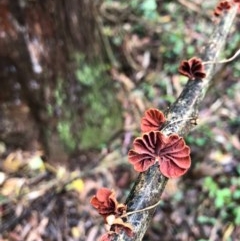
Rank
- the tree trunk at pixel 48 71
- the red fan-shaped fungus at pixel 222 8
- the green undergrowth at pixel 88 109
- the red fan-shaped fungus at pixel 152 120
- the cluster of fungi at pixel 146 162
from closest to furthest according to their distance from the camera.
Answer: the cluster of fungi at pixel 146 162, the red fan-shaped fungus at pixel 152 120, the red fan-shaped fungus at pixel 222 8, the tree trunk at pixel 48 71, the green undergrowth at pixel 88 109

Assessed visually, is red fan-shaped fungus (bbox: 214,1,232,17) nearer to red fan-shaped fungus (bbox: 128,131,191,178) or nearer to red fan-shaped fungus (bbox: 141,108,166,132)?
red fan-shaped fungus (bbox: 141,108,166,132)

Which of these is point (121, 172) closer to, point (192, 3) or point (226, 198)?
A: point (226, 198)

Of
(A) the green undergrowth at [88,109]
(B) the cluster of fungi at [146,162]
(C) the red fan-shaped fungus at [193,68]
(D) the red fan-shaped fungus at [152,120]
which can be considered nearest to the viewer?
(B) the cluster of fungi at [146,162]

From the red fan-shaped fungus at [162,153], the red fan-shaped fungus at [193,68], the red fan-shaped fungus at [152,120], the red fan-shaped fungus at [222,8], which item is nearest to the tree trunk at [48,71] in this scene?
the red fan-shaped fungus at [222,8]

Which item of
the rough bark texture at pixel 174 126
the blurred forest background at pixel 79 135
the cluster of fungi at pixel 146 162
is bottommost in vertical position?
the blurred forest background at pixel 79 135

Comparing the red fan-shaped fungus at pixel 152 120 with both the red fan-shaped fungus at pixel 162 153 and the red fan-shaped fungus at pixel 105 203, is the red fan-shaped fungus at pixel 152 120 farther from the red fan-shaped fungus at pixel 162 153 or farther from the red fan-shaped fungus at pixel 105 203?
the red fan-shaped fungus at pixel 105 203

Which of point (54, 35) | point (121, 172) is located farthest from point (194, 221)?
point (54, 35)

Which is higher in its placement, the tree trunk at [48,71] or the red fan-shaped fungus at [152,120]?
the red fan-shaped fungus at [152,120]

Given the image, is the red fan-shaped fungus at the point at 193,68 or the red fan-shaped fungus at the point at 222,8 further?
the red fan-shaped fungus at the point at 222,8
